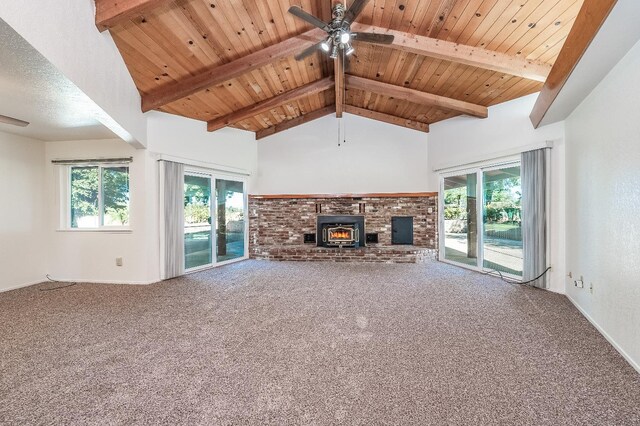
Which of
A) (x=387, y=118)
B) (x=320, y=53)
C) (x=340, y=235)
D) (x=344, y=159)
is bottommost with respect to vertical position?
(x=340, y=235)

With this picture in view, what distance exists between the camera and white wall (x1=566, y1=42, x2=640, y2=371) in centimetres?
195

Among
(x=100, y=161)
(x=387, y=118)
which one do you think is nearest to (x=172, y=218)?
(x=100, y=161)

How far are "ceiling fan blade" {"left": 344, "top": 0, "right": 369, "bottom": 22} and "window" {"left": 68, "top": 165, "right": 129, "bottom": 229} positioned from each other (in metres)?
3.91

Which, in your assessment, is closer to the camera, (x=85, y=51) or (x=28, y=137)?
(x=85, y=51)

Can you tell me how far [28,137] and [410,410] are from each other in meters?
5.90

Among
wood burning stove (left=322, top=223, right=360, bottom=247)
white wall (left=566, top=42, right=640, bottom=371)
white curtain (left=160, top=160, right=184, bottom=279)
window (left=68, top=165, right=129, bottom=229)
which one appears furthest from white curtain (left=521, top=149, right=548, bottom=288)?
window (left=68, top=165, right=129, bottom=229)

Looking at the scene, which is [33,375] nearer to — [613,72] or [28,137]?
[28,137]

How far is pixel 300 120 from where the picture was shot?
6.11 metres

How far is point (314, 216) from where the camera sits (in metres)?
6.09

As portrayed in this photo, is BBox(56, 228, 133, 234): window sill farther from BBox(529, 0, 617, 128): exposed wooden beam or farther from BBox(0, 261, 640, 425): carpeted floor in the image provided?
BBox(529, 0, 617, 128): exposed wooden beam

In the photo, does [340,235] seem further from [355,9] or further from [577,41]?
[577,41]

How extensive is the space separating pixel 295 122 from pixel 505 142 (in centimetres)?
406

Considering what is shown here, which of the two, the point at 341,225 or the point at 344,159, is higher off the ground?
the point at 344,159

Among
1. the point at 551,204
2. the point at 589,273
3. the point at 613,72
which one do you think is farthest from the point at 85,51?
the point at 551,204
